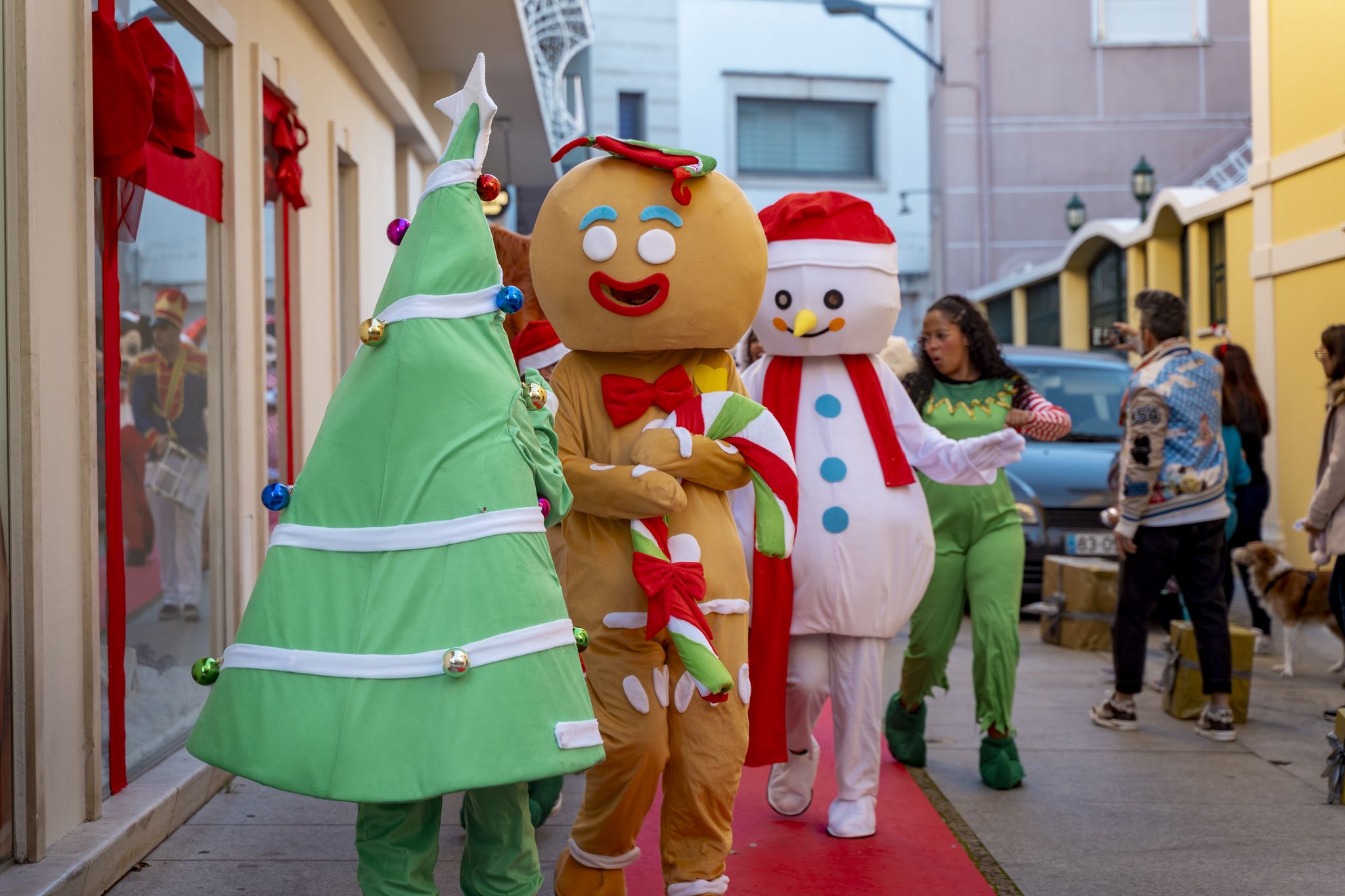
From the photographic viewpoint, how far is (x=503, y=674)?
2.91 metres

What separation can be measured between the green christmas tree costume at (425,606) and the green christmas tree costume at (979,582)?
2.51m

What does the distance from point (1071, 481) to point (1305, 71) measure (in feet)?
14.5

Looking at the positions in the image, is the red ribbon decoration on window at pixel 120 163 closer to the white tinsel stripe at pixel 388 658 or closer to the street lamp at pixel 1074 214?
the white tinsel stripe at pixel 388 658

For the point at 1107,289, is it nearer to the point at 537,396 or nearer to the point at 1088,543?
the point at 1088,543

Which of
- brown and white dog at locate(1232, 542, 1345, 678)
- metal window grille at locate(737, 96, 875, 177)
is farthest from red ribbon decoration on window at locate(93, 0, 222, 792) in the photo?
metal window grille at locate(737, 96, 875, 177)

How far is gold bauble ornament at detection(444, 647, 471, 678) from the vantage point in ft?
9.32

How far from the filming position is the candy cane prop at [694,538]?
3600 mm

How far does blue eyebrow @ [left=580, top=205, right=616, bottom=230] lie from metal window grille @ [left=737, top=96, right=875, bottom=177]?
2977 centimetres

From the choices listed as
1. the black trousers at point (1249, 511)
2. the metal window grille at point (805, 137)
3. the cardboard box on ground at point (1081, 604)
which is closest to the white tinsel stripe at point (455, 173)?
the cardboard box on ground at point (1081, 604)

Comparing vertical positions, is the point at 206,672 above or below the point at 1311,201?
below

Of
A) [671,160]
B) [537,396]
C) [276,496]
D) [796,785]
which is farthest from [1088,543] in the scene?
[276,496]

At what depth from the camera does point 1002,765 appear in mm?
5367

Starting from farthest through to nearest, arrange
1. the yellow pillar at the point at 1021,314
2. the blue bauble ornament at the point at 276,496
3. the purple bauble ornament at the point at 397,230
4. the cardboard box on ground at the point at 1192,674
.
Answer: the yellow pillar at the point at 1021,314, the cardboard box on ground at the point at 1192,674, the purple bauble ornament at the point at 397,230, the blue bauble ornament at the point at 276,496

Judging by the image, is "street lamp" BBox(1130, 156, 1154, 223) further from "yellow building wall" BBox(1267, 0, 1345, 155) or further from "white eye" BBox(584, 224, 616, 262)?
"white eye" BBox(584, 224, 616, 262)
